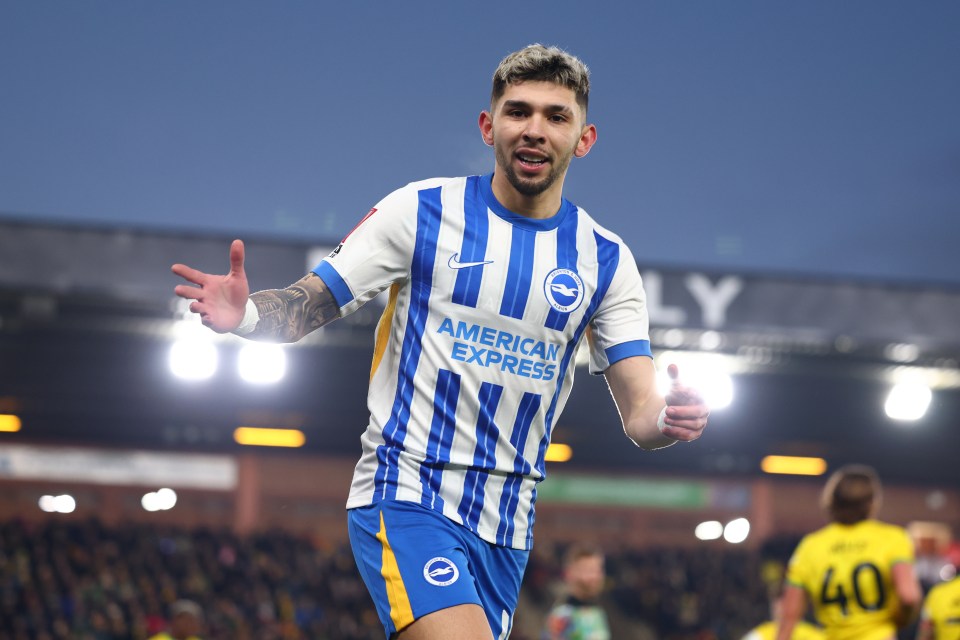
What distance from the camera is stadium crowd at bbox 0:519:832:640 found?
16.6m

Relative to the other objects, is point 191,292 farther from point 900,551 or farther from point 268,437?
point 268,437

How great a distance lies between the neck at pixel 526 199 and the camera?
10.4 ft

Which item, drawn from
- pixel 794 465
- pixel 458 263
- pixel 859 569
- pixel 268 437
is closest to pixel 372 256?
pixel 458 263

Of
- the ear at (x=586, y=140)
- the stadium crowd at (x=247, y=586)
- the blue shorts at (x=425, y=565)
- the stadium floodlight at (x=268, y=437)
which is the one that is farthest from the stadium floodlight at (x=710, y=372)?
the blue shorts at (x=425, y=565)

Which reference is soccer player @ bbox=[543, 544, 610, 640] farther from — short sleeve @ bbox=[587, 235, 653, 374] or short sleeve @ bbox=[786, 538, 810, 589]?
short sleeve @ bbox=[587, 235, 653, 374]

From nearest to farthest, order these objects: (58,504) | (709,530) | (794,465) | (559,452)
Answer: (58,504)
(559,452)
(794,465)
(709,530)

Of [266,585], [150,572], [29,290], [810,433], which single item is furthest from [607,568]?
[29,290]

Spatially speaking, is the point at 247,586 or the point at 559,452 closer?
the point at 247,586

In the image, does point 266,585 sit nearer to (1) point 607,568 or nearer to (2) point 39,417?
(2) point 39,417

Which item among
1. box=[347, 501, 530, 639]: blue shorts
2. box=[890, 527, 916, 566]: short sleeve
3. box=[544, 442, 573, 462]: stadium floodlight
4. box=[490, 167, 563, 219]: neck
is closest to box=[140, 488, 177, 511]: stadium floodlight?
box=[544, 442, 573, 462]: stadium floodlight

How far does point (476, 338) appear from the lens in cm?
302

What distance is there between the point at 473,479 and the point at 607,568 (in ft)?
65.3

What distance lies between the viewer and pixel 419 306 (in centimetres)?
307

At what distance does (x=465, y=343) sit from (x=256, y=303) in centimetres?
56
